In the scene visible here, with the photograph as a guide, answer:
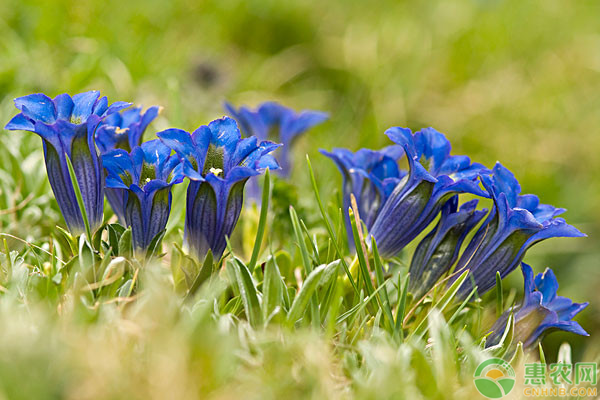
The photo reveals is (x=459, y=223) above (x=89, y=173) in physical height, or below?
below

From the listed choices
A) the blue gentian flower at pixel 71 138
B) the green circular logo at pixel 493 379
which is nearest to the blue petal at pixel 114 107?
the blue gentian flower at pixel 71 138

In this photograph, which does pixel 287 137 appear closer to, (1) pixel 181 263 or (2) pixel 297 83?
(1) pixel 181 263

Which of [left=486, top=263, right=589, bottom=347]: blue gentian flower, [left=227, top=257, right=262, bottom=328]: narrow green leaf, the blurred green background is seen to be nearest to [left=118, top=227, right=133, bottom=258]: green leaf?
[left=227, top=257, right=262, bottom=328]: narrow green leaf

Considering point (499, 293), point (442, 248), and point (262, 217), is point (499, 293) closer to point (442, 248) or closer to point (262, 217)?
point (442, 248)

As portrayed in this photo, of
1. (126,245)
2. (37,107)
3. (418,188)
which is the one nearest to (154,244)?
(126,245)

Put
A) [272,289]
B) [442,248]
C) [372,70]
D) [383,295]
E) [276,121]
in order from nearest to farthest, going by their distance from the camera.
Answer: [272,289] → [383,295] → [442,248] → [276,121] → [372,70]

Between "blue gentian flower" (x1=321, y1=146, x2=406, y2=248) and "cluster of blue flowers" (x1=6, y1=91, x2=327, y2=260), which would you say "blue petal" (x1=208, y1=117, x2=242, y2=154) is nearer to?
"cluster of blue flowers" (x1=6, y1=91, x2=327, y2=260)

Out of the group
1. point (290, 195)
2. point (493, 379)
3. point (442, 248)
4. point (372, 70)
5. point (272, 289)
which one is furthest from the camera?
point (372, 70)

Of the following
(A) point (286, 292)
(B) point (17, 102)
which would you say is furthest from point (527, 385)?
(B) point (17, 102)
